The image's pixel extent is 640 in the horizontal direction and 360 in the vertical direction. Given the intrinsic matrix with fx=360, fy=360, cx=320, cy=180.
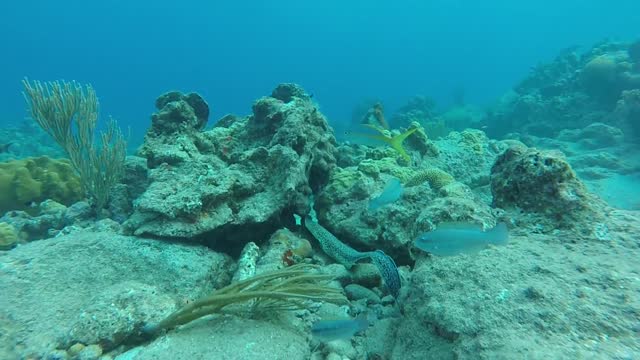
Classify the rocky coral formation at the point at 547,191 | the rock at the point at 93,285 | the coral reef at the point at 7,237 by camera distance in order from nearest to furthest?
the rock at the point at 93,285, the rocky coral formation at the point at 547,191, the coral reef at the point at 7,237

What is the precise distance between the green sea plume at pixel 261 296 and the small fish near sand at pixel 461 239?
45.9 inches

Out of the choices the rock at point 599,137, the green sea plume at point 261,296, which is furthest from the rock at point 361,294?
the rock at point 599,137

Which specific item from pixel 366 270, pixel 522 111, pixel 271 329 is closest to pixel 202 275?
pixel 271 329

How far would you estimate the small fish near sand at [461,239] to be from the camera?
2.84 meters

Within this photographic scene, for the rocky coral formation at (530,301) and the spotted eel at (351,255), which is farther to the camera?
the spotted eel at (351,255)

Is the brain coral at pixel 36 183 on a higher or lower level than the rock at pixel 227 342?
higher

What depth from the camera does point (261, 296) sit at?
323 centimetres

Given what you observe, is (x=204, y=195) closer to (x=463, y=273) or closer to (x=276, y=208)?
(x=276, y=208)

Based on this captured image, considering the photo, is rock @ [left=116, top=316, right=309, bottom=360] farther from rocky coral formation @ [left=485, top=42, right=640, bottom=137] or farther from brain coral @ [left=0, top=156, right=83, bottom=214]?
rocky coral formation @ [left=485, top=42, right=640, bottom=137]

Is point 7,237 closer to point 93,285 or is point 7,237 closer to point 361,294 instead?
point 93,285

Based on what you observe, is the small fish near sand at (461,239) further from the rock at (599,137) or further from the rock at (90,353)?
the rock at (599,137)

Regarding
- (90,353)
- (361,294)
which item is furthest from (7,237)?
(361,294)

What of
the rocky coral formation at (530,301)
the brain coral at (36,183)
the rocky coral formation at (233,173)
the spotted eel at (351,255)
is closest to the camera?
the rocky coral formation at (530,301)

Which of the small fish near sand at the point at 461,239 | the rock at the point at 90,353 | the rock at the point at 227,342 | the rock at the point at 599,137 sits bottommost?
the rock at the point at 90,353
